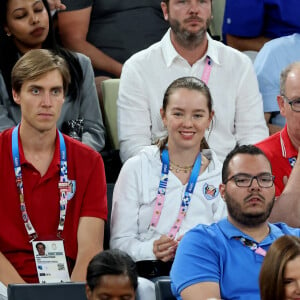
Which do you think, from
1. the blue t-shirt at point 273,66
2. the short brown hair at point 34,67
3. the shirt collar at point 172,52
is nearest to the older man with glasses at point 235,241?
the short brown hair at point 34,67

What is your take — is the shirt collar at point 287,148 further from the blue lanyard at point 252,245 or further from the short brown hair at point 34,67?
the short brown hair at point 34,67

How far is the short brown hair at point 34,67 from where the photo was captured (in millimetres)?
4395

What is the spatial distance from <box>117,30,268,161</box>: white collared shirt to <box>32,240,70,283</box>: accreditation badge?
2.92 feet

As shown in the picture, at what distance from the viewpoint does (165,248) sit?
4.27m

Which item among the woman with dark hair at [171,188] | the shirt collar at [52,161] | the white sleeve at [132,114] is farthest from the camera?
the white sleeve at [132,114]

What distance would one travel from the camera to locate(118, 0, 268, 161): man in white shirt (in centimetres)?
510

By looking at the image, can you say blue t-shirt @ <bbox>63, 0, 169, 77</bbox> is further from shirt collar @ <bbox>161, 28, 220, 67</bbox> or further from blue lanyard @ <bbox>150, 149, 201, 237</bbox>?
blue lanyard @ <bbox>150, 149, 201, 237</bbox>

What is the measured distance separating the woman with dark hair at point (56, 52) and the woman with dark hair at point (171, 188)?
1.90 feet

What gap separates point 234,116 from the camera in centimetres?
522

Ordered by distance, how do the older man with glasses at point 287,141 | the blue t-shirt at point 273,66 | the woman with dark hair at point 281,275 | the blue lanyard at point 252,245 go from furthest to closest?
1. the blue t-shirt at point 273,66
2. the older man with glasses at point 287,141
3. the blue lanyard at point 252,245
4. the woman with dark hair at point 281,275

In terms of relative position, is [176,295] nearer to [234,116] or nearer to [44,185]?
[44,185]

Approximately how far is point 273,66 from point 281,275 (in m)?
2.30

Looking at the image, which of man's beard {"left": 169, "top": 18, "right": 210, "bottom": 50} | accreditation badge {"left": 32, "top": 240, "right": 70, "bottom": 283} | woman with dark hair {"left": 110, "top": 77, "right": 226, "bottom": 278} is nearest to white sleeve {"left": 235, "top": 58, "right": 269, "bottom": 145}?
man's beard {"left": 169, "top": 18, "right": 210, "bottom": 50}

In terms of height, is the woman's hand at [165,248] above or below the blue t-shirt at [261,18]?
below
